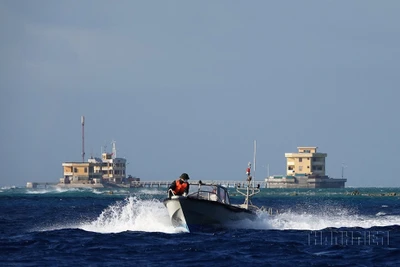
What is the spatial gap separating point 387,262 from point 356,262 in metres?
1.23

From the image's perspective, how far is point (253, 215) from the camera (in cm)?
5038

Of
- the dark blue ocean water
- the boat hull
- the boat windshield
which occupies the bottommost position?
the dark blue ocean water

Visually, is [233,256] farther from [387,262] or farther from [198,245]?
[387,262]

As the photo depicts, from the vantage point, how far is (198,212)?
4631cm

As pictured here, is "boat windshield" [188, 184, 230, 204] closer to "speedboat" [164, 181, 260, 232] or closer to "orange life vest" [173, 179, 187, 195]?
"speedboat" [164, 181, 260, 232]

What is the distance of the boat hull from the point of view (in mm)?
45906

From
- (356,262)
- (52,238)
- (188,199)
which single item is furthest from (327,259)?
(52,238)

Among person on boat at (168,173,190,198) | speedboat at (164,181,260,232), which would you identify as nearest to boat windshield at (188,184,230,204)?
speedboat at (164,181,260,232)

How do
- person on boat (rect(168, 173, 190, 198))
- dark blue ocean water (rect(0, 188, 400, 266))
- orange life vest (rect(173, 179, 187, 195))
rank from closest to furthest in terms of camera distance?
dark blue ocean water (rect(0, 188, 400, 266)) → person on boat (rect(168, 173, 190, 198)) → orange life vest (rect(173, 179, 187, 195))

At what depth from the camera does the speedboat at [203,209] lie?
4597cm

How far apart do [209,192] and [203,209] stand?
240 cm

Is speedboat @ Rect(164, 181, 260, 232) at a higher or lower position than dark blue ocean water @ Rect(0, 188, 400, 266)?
higher

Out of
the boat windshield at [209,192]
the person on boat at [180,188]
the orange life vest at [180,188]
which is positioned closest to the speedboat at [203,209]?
the boat windshield at [209,192]

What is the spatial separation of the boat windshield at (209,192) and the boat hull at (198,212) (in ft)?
3.77
